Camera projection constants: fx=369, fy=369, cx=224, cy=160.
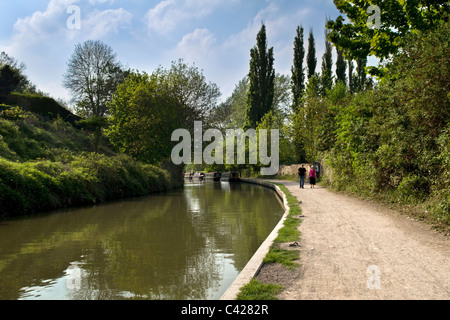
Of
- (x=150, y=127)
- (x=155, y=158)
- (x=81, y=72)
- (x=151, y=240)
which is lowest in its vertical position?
(x=151, y=240)

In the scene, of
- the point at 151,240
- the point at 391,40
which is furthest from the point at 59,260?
the point at 391,40

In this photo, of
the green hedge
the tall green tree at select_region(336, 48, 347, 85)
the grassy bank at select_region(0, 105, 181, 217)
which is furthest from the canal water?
the tall green tree at select_region(336, 48, 347, 85)

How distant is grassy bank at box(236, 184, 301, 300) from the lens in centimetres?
452

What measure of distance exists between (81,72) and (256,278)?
168 feet

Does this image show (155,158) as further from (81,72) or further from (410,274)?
(410,274)

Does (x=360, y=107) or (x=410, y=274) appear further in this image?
(x=360, y=107)

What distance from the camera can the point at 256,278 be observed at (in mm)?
5262

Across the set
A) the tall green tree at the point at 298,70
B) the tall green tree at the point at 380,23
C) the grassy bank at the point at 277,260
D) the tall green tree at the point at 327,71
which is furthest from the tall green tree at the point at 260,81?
the grassy bank at the point at 277,260

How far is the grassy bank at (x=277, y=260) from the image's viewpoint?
14.8 ft

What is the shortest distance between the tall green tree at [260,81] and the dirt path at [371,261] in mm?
44445

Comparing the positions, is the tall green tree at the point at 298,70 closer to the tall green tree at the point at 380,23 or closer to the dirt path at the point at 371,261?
the tall green tree at the point at 380,23

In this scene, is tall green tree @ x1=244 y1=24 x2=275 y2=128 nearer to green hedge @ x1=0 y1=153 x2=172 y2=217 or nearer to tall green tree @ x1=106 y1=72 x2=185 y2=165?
tall green tree @ x1=106 y1=72 x2=185 y2=165

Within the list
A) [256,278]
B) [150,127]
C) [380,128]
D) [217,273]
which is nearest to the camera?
[256,278]
